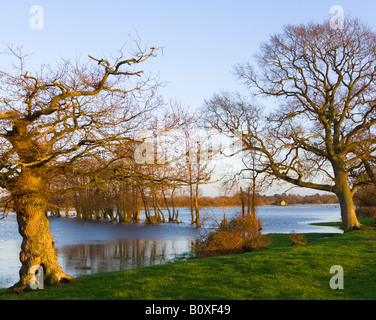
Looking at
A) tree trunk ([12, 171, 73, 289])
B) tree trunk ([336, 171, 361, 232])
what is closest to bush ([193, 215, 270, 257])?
tree trunk ([336, 171, 361, 232])

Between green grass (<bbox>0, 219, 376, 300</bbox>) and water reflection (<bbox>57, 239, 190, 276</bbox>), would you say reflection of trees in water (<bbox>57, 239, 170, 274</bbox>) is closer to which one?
water reflection (<bbox>57, 239, 190, 276</bbox>)

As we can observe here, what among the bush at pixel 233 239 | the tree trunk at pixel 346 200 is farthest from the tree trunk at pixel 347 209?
the bush at pixel 233 239

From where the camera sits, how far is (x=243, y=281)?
10.2 meters

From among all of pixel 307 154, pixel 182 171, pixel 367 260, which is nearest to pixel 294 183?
pixel 307 154

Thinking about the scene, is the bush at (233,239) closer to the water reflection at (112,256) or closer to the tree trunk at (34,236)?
the water reflection at (112,256)

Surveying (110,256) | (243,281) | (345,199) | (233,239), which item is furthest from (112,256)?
(345,199)

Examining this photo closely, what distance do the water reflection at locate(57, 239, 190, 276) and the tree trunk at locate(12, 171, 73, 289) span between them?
4.79 m

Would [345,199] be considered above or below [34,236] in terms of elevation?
above

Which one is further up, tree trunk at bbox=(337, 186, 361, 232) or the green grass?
tree trunk at bbox=(337, 186, 361, 232)

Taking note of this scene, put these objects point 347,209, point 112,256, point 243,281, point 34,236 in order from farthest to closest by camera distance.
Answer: point 347,209 → point 112,256 → point 34,236 → point 243,281

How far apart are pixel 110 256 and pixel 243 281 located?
43.4 feet

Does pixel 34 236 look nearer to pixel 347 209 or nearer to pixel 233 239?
pixel 233 239

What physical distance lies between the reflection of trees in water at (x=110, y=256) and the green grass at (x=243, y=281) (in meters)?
5.24

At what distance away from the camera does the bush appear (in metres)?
20.2
